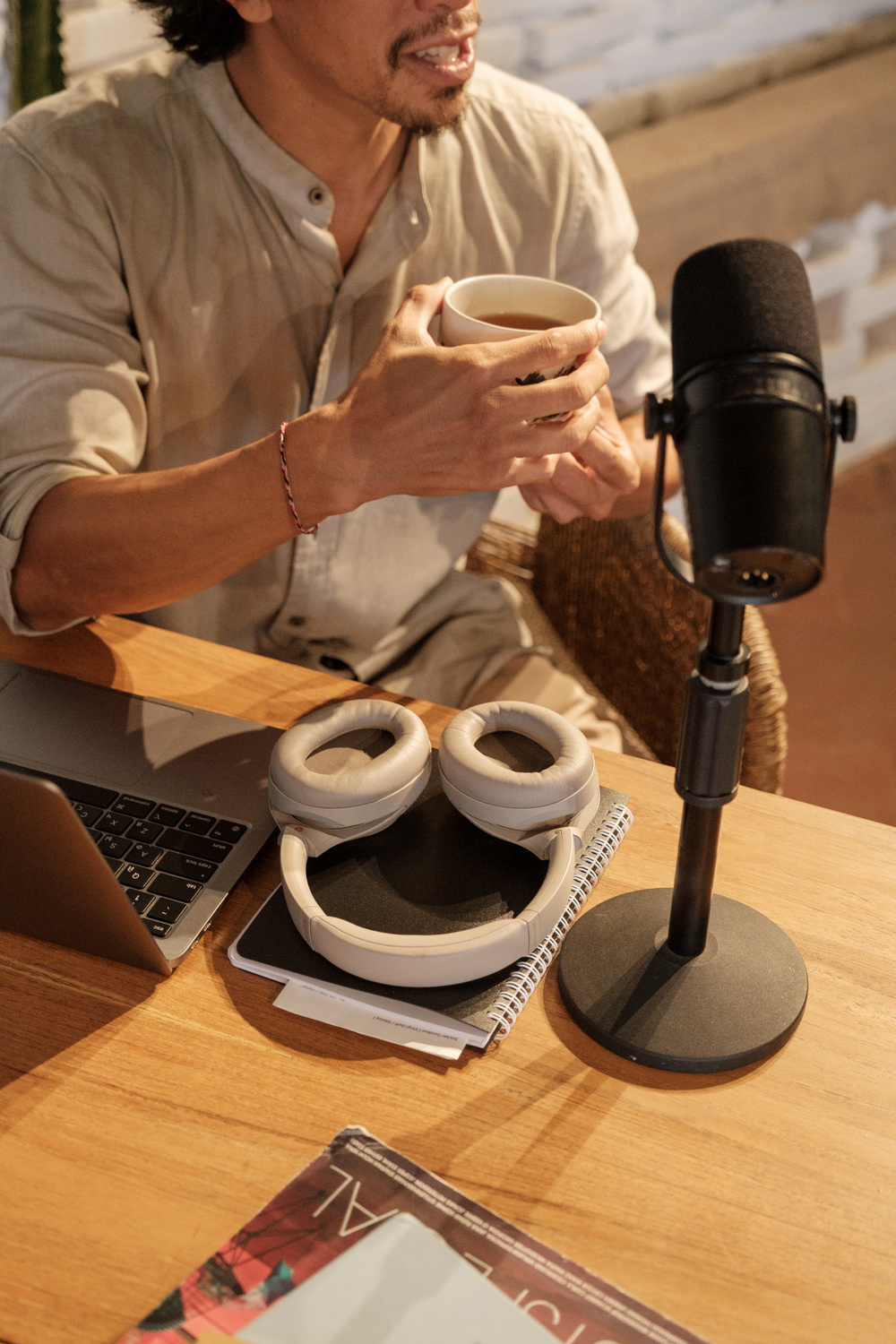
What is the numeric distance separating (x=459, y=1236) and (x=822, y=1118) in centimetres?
21

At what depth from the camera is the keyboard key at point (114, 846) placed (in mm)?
802

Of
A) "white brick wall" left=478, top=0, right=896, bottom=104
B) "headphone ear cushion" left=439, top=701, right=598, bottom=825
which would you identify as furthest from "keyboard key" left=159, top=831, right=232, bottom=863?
"white brick wall" left=478, top=0, right=896, bottom=104

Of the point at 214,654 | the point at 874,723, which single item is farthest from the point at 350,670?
the point at 874,723

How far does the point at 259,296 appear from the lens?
1.18 m

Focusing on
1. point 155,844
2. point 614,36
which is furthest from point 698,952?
point 614,36

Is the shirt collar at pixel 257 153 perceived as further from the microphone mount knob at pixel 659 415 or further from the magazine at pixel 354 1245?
the magazine at pixel 354 1245

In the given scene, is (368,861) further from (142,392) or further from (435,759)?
(142,392)

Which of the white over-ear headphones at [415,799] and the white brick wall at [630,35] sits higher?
the white brick wall at [630,35]

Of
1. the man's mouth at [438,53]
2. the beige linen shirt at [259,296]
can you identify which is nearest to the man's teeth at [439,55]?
the man's mouth at [438,53]

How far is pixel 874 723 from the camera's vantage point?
231 cm

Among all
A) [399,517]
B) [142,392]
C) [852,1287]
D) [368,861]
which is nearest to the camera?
[852,1287]

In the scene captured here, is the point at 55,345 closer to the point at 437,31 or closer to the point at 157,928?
the point at 437,31

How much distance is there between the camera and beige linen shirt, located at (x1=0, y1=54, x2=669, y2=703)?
1.07m

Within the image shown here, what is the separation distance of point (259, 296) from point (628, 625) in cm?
56
